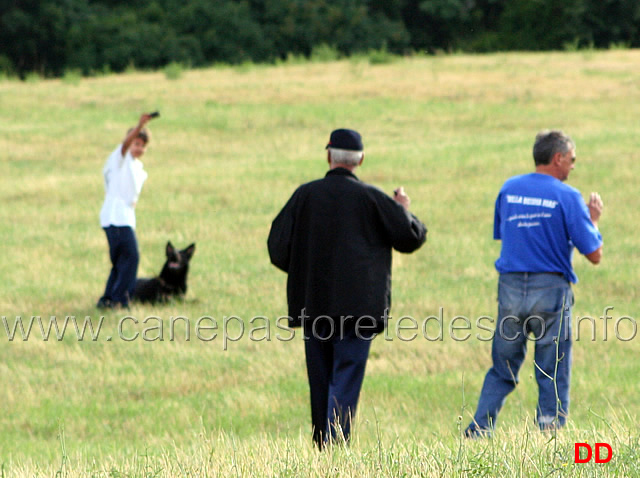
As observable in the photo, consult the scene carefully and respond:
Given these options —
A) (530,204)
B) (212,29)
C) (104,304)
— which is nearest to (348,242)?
(530,204)

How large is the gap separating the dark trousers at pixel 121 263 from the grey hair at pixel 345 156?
506 centimetres

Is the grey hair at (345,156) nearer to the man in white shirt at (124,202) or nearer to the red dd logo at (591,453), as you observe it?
the red dd logo at (591,453)

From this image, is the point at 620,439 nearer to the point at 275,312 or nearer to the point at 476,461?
the point at 476,461

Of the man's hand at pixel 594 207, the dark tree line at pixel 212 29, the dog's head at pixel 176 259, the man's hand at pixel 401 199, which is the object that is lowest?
the dog's head at pixel 176 259

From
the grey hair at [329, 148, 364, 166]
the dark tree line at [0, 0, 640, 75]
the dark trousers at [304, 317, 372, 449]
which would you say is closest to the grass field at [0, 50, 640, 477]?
the dark trousers at [304, 317, 372, 449]

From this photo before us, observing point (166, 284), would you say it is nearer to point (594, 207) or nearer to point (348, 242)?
point (348, 242)

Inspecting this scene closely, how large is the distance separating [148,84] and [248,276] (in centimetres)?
2388

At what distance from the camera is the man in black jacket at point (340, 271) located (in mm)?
5848

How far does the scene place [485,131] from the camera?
83.5 ft

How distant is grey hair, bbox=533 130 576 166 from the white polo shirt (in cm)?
535

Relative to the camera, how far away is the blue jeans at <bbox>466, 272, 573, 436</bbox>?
616cm

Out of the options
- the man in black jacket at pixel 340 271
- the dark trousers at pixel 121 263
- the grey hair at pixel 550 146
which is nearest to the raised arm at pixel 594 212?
the grey hair at pixel 550 146

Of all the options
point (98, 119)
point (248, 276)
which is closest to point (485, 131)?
point (98, 119)

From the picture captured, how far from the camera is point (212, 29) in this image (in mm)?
54469
